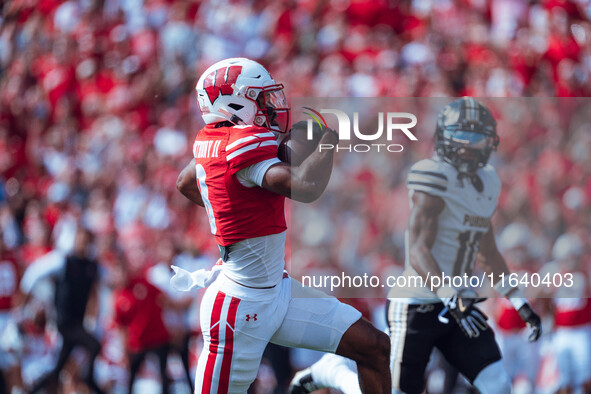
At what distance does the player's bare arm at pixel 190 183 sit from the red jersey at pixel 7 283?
4.35 metres

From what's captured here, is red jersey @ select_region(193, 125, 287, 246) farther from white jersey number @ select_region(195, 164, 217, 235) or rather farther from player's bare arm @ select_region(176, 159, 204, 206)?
player's bare arm @ select_region(176, 159, 204, 206)

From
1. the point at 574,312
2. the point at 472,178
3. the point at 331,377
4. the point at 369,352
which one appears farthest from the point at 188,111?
the point at 369,352

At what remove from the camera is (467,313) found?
17.0 feet

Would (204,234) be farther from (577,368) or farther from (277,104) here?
(277,104)

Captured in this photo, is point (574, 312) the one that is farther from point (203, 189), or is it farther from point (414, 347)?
point (203, 189)

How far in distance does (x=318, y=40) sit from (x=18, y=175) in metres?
4.27

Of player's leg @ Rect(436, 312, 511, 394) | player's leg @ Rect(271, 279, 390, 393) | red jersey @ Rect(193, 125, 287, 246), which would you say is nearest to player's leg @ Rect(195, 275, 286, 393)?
player's leg @ Rect(271, 279, 390, 393)

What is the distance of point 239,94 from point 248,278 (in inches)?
36.5

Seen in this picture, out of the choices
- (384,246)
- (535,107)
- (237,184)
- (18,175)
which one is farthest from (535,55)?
(237,184)

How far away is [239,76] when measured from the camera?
14.8ft

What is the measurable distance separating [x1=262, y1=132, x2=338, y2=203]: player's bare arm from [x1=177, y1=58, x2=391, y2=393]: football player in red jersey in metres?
0.16

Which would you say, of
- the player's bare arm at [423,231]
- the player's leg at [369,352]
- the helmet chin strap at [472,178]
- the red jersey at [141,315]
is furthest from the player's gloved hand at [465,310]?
the red jersey at [141,315]

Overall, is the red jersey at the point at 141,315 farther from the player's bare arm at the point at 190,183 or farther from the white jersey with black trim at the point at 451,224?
the player's bare arm at the point at 190,183

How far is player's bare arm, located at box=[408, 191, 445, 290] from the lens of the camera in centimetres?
525
